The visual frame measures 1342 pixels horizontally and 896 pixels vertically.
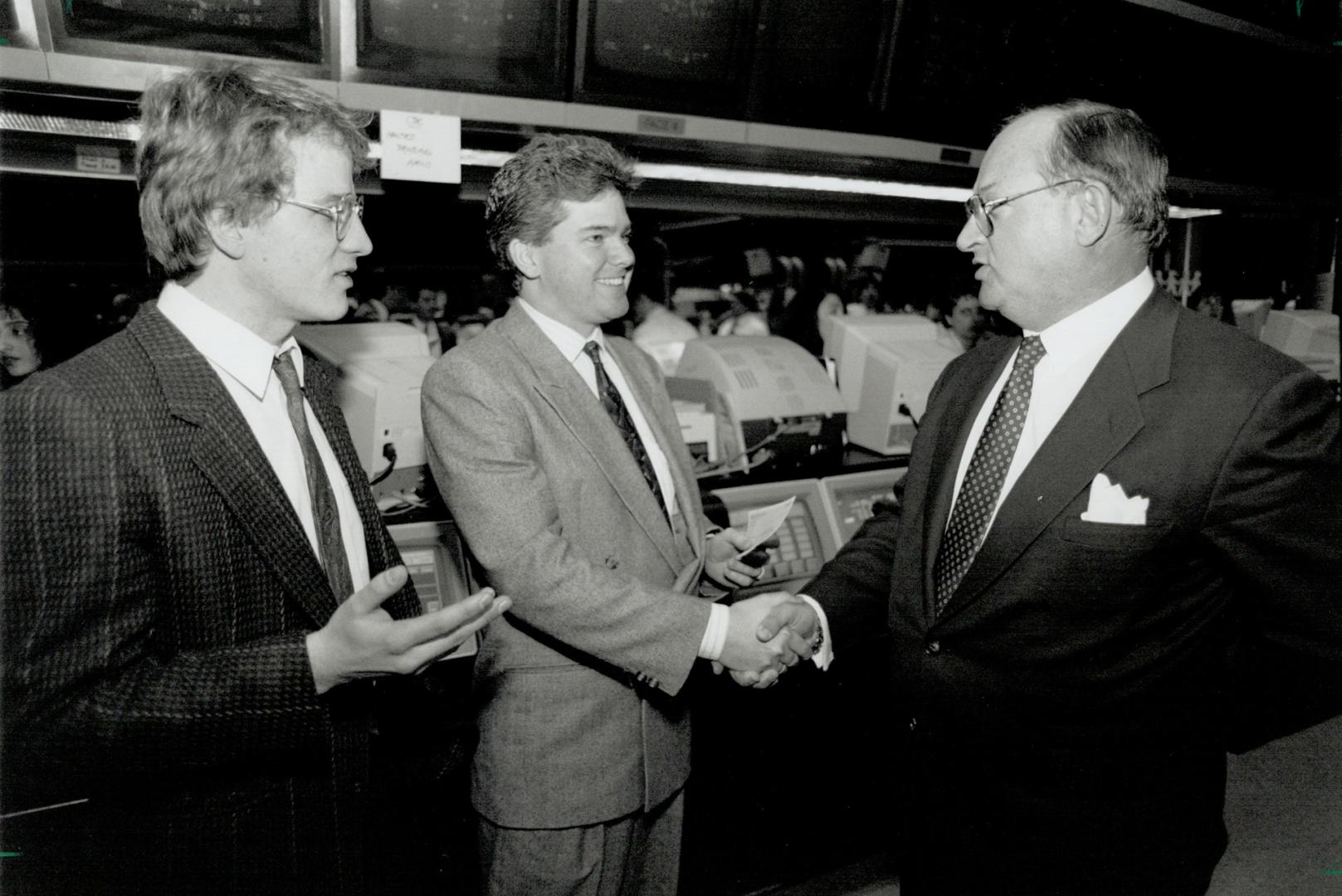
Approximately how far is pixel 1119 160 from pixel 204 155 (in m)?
1.44

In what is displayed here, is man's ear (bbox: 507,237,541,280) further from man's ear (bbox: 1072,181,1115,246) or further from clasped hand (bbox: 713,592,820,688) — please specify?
man's ear (bbox: 1072,181,1115,246)

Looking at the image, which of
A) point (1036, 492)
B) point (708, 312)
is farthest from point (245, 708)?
point (708, 312)

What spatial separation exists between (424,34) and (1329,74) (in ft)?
13.9

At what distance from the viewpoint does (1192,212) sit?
15.6ft

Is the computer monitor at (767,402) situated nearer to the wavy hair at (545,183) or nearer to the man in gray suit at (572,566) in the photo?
the man in gray suit at (572,566)

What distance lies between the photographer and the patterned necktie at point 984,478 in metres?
1.50

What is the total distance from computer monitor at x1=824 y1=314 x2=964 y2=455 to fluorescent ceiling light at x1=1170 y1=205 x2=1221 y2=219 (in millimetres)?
2119

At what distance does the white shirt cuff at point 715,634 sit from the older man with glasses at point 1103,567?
330mm

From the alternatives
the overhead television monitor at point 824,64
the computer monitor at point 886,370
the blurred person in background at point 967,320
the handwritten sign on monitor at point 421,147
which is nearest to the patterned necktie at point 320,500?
the handwritten sign on monitor at point 421,147

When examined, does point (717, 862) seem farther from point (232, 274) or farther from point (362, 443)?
point (232, 274)

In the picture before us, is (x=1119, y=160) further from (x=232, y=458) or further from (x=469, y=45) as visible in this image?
(x=469, y=45)

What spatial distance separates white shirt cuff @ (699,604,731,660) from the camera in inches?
64.7

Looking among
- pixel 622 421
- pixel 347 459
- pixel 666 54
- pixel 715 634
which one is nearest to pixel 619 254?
pixel 622 421

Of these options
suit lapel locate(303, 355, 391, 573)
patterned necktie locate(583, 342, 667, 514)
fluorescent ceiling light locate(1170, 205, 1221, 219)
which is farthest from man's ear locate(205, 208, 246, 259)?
fluorescent ceiling light locate(1170, 205, 1221, 219)
